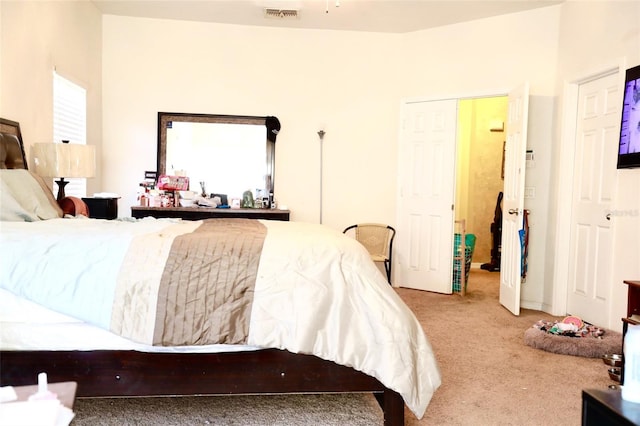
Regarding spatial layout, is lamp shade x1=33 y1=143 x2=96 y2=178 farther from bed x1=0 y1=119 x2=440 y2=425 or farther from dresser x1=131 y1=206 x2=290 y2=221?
bed x1=0 y1=119 x2=440 y2=425

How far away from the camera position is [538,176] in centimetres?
445

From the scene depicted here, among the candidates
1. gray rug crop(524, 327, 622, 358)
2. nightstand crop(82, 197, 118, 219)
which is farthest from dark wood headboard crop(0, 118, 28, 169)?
gray rug crop(524, 327, 622, 358)

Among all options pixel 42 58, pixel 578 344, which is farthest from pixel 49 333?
pixel 578 344

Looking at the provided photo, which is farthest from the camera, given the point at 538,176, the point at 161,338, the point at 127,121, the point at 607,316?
the point at 127,121

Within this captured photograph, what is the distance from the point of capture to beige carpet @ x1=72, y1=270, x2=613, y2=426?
219 centimetres

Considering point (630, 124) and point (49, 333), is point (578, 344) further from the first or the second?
point (49, 333)

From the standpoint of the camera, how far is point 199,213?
4598 millimetres

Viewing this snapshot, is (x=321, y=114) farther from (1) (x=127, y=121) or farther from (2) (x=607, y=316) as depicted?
(2) (x=607, y=316)

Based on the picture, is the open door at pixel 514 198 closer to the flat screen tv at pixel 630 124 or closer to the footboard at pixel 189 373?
the flat screen tv at pixel 630 124

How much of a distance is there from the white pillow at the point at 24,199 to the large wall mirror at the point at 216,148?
2133mm

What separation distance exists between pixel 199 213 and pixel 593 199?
3.48 m

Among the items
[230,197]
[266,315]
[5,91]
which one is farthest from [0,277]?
[230,197]

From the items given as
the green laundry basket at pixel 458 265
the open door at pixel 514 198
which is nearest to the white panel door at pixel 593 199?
the open door at pixel 514 198

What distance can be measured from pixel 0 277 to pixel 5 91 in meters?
1.80
